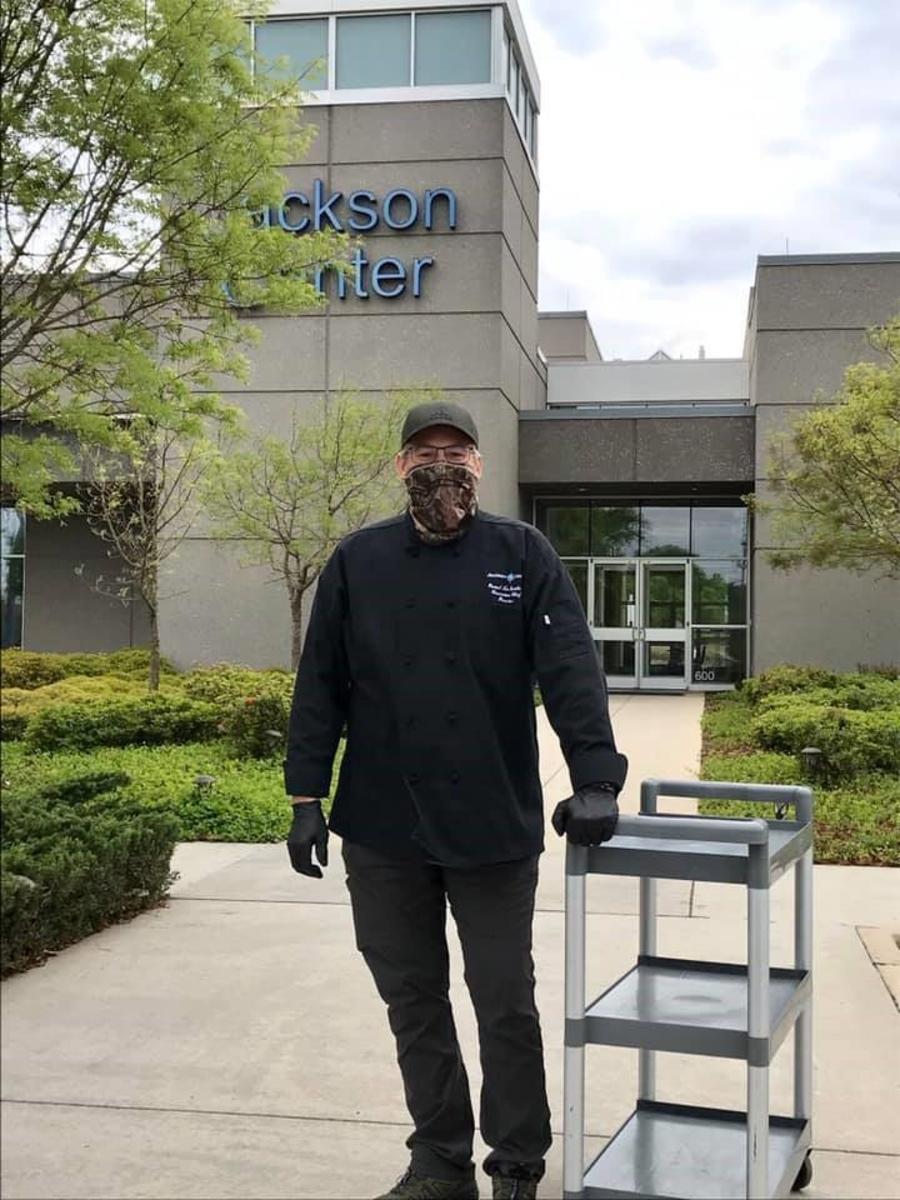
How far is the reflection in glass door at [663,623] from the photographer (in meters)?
20.6

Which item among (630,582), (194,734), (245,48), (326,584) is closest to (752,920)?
(326,584)

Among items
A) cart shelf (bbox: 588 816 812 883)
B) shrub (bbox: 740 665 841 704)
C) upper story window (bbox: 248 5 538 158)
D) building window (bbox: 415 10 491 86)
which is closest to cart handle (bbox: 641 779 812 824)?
cart shelf (bbox: 588 816 812 883)

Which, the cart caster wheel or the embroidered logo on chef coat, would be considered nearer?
the embroidered logo on chef coat

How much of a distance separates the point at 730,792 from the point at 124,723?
5.44m

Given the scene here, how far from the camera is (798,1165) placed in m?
3.19

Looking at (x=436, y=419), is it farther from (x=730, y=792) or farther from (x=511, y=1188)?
(x=511, y=1188)

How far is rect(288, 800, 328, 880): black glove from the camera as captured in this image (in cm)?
300

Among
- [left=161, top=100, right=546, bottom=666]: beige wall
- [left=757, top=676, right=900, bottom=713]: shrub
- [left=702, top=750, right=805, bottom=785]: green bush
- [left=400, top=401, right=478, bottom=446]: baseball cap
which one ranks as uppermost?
[left=161, top=100, right=546, bottom=666]: beige wall

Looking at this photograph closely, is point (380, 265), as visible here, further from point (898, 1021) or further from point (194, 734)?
point (898, 1021)

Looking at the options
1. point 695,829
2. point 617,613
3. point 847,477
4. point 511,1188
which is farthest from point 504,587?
point 617,613

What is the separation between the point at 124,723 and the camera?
27.0 ft

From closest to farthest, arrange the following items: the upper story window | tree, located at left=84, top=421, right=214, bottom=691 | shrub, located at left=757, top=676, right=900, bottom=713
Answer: tree, located at left=84, top=421, right=214, bottom=691
shrub, located at left=757, top=676, right=900, bottom=713
the upper story window

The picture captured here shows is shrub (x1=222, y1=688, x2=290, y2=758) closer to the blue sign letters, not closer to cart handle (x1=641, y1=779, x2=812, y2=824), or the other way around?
cart handle (x1=641, y1=779, x2=812, y2=824)

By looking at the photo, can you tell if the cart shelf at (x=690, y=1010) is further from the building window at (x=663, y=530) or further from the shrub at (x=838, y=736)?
the building window at (x=663, y=530)
